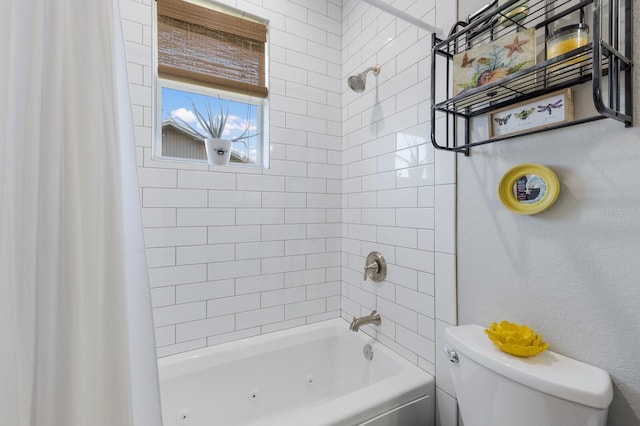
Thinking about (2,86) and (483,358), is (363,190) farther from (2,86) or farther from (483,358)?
(2,86)

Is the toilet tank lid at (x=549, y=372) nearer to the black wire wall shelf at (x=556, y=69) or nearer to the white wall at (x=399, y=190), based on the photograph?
the white wall at (x=399, y=190)

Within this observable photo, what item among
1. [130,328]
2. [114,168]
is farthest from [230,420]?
[114,168]

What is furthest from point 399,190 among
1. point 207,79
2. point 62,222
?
point 62,222

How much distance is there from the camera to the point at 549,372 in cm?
80

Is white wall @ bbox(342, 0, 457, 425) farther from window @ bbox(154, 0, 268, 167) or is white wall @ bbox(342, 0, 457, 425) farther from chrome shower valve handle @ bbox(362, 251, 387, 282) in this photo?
window @ bbox(154, 0, 268, 167)

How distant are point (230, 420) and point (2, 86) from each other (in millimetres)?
1688

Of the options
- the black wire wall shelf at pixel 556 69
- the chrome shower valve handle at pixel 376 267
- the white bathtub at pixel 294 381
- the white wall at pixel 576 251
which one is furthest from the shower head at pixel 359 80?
the white bathtub at pixel 294 381

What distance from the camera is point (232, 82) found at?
67.9 inches

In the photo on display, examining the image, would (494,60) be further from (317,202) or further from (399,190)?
(317,202)

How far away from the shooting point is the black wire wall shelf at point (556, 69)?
28.8 inches

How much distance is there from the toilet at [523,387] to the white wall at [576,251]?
0.26 ft

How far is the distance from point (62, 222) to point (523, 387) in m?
1.11

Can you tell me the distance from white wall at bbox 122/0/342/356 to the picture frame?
3.55ft

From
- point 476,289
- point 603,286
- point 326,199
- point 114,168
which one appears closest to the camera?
point 114,168
